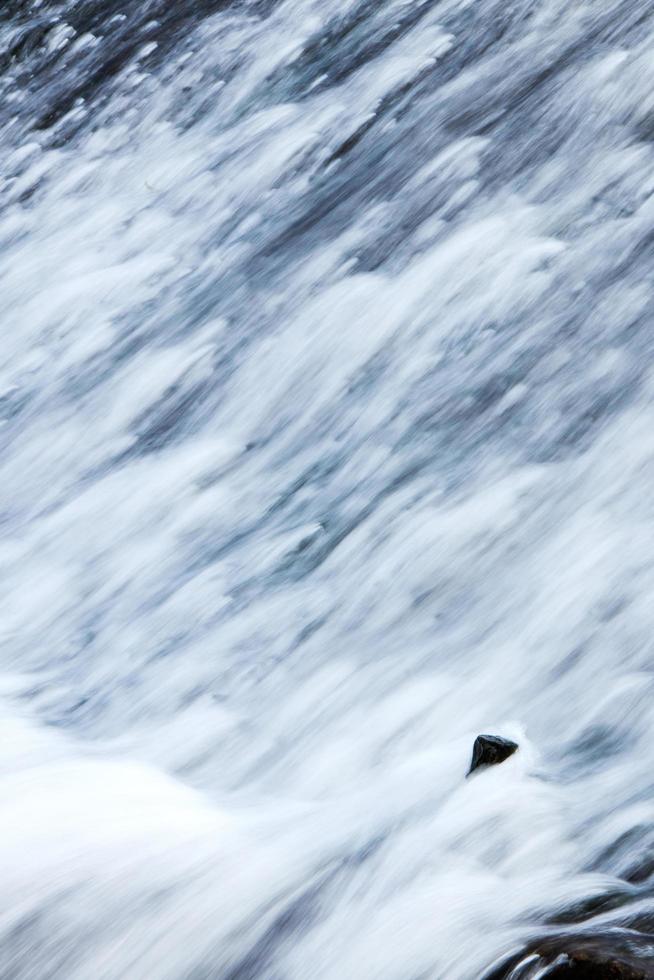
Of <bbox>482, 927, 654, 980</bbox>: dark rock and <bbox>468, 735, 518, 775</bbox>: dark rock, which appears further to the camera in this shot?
<bbox>468, 735, 518, 775</bbox>: dark rock

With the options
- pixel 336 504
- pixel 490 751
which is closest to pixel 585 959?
pixel 490 751

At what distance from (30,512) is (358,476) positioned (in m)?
1.07

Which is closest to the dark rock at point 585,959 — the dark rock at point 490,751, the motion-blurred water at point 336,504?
the motion-blurred water at point 336,504

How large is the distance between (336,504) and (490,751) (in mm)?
1058

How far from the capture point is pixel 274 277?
4.32m

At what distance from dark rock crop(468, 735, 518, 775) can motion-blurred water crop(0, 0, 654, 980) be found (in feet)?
0.08

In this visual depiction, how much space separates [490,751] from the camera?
2.39m

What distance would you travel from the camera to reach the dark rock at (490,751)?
238 cm

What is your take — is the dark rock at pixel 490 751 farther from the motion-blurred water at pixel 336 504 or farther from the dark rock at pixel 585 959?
the dark rock at pixel 585 959

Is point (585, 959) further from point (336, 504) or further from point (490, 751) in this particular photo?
point (336, 504)

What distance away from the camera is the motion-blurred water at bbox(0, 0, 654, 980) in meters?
2.27

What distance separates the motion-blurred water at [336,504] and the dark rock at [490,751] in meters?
0.02

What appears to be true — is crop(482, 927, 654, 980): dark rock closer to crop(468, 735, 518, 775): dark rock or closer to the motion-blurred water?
the motion-blurred water

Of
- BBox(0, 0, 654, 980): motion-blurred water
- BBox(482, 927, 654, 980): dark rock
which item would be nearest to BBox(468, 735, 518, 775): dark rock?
BBox(0, 0, 654, 980): motion-blurred water
